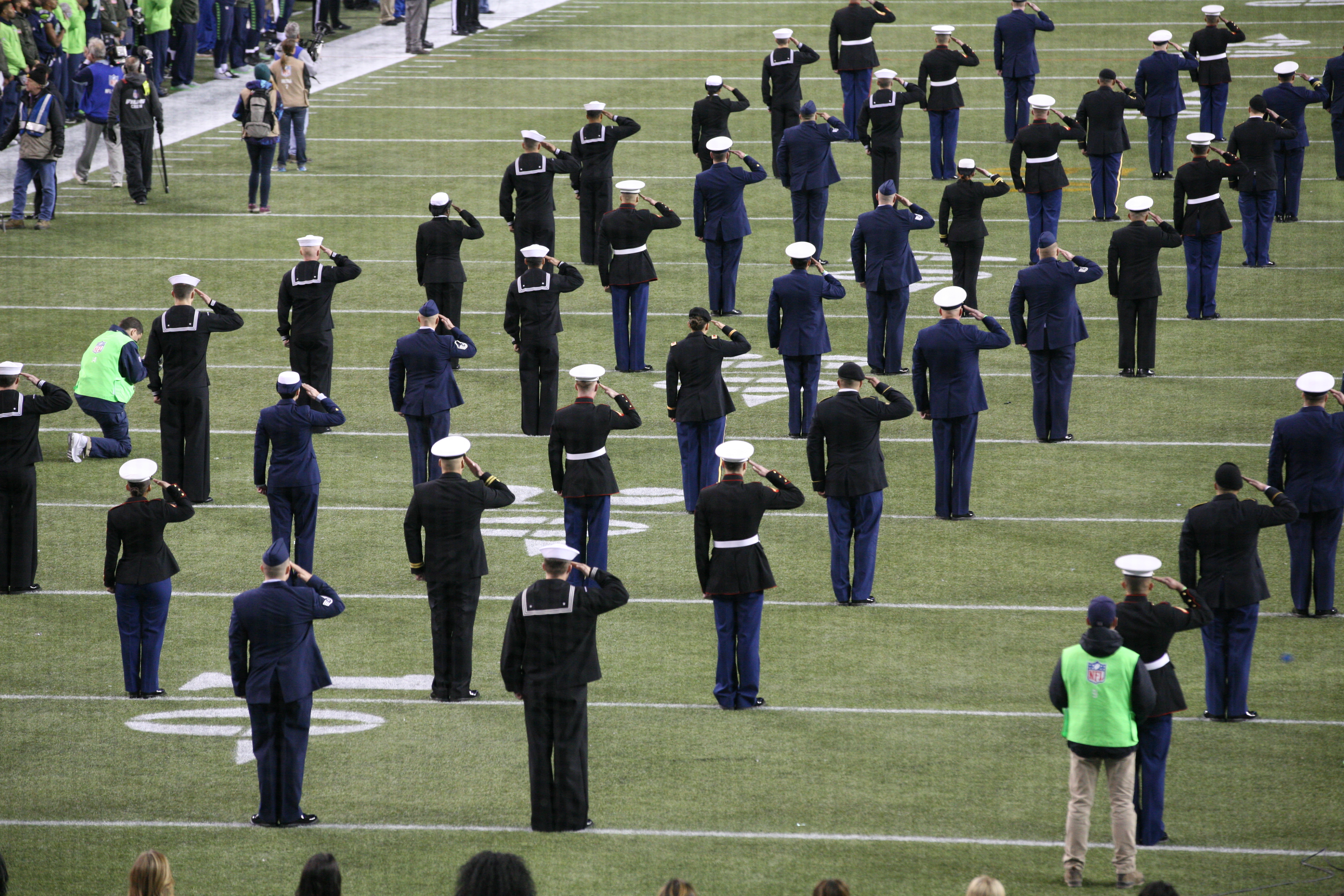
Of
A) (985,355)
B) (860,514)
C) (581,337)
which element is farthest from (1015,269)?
(860,514)

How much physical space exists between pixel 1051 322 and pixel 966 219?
98.7 inches

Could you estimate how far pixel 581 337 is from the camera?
762 inches

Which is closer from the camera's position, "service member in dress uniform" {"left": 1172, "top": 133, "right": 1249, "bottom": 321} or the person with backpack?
"service member in dress uniform" {"left": 1172, "top": 133, "right": 1249, "bottom": 321}

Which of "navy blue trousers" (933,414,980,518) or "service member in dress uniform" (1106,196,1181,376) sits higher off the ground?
"service member in dress uniform" (1106,196,1181,376)

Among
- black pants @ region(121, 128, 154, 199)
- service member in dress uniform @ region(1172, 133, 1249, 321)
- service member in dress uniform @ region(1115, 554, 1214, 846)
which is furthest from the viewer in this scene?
black pants @ region(121, 128, 154, 199)

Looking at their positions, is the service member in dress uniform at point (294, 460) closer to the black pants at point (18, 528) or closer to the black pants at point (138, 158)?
the black pants at point (18, 528)

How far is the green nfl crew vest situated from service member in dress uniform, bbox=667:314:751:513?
5.48 metres

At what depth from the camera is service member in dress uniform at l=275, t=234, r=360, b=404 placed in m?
16.2

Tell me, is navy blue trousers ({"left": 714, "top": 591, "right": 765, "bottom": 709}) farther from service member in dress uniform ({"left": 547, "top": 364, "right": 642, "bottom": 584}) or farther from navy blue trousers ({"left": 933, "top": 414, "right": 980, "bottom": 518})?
navy blue trousers ({"left": 933, "top": 414, "right": 980, "bottom": 518})

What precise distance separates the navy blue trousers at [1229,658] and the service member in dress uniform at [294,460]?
21.4 feet

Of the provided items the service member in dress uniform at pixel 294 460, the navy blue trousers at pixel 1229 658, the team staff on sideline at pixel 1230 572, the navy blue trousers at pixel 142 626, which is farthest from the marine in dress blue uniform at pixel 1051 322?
the navy blue trousers at pixel 142 626

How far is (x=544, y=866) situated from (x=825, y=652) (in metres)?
3.47

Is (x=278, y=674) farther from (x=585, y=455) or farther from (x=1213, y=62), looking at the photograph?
(x=1213, y=62)

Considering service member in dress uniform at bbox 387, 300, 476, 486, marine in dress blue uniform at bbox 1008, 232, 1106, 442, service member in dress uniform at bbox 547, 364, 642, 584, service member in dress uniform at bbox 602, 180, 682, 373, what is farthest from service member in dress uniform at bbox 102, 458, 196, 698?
marine in dress blue uniform at bbox 1008, 232, 1106, 442
